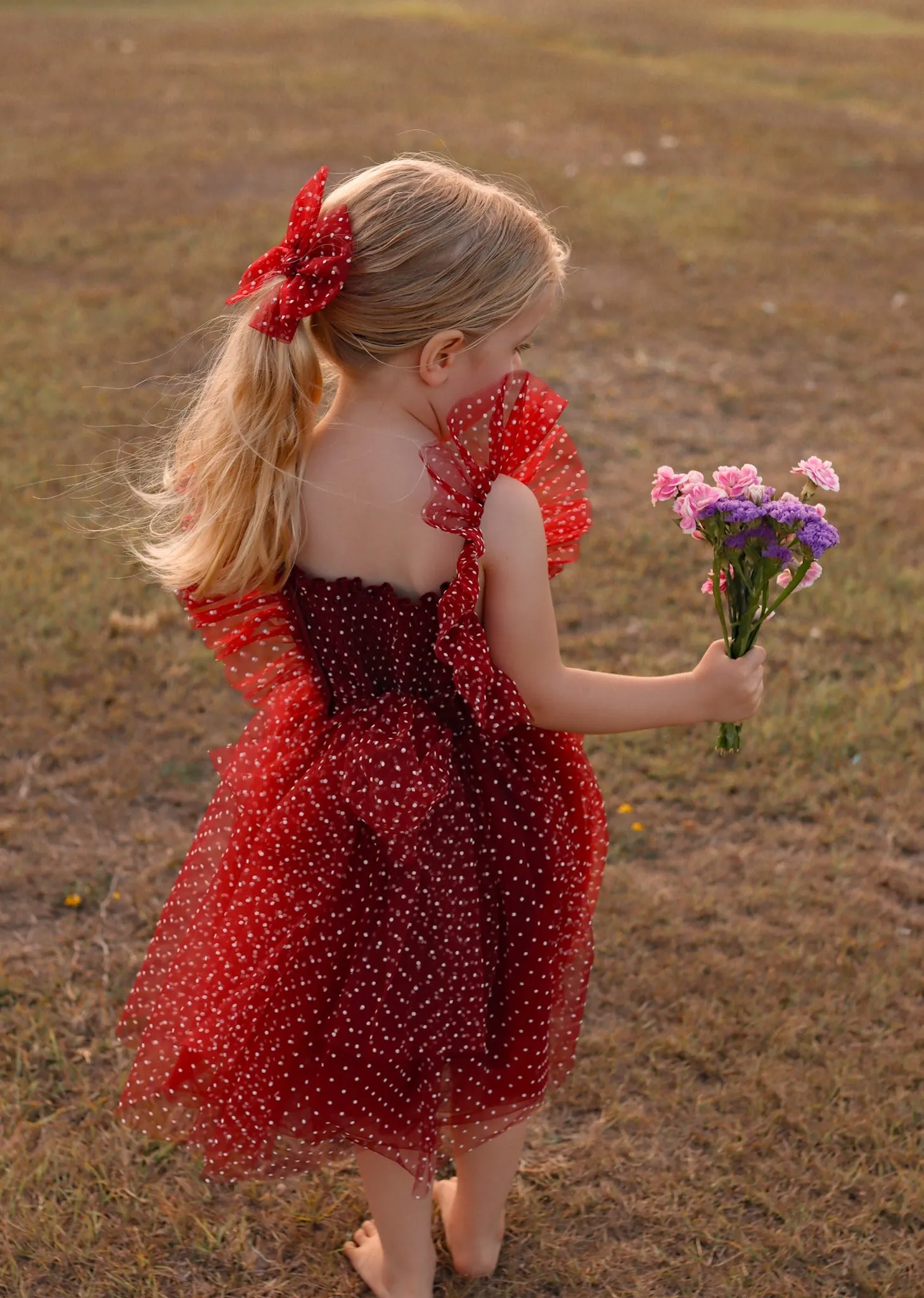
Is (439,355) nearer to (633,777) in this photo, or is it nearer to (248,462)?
(248,462)

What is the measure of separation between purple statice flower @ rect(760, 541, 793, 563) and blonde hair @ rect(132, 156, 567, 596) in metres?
0.43

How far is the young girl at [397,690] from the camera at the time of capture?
62.5 inches

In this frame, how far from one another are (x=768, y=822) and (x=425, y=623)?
1.62m

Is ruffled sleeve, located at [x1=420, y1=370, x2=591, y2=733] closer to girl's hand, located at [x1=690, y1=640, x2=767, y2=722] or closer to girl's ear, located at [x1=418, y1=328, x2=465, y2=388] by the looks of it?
girl's ear, located at [x1=418, y1=328, x2=465, y2=388]

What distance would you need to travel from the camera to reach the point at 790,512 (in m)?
1.56

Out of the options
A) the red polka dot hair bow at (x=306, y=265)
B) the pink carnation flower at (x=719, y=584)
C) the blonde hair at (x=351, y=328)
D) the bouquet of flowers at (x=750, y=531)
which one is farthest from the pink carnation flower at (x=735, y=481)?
the red polka dot hair bow at (x=306, y=265)

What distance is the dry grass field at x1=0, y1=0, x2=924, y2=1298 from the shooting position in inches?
83.0

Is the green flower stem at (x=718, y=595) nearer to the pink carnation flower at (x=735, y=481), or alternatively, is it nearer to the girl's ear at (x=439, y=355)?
the pink carnation flower at (x=735, y=481)

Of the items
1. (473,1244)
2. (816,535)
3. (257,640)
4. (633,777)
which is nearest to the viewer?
(816,535)

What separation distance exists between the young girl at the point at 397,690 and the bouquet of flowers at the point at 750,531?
0.20 feet

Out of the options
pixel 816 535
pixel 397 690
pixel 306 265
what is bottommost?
pixel 397 690

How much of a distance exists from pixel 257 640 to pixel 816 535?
82cm

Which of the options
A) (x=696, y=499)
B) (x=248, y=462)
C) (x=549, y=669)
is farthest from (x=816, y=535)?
(x=248, y=462)

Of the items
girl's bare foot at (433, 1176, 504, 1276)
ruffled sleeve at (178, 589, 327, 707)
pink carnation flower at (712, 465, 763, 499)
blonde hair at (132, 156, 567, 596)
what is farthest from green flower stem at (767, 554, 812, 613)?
girl's bare foot at (433, 1176, 504, 1276)
